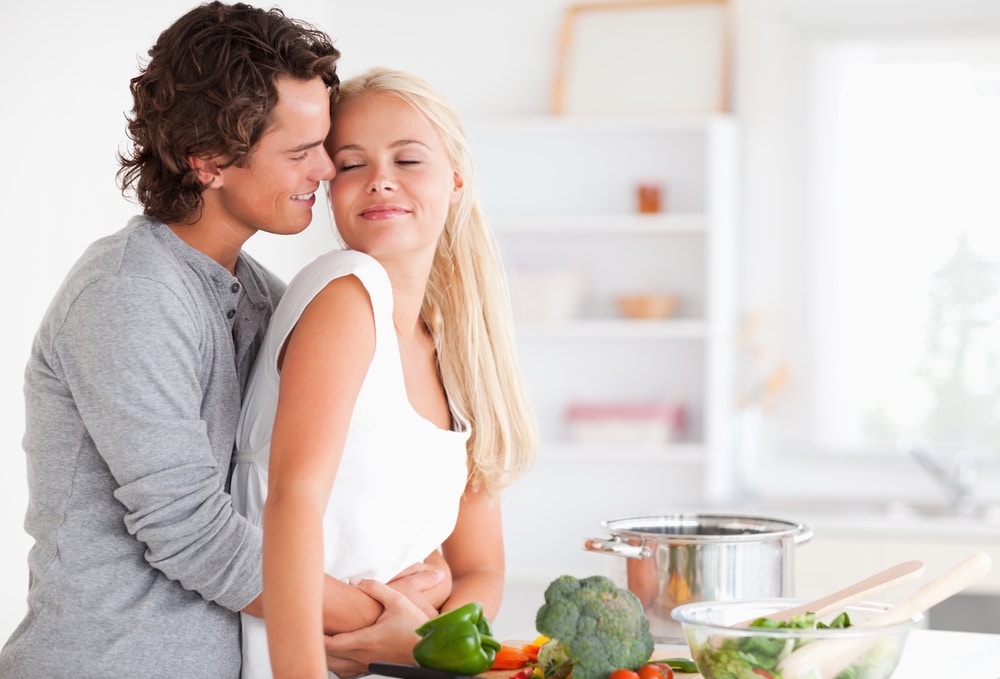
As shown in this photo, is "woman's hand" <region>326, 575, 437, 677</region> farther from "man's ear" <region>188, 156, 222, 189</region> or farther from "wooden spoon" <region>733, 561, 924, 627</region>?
"man's ear" <region>188, 156, 222, 189</region>

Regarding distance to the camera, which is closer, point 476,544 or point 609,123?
point 476,544

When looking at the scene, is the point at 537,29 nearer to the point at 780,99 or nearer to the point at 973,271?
the point at 780,99

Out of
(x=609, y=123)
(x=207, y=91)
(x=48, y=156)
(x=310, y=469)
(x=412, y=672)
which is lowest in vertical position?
(x=412, y=672)

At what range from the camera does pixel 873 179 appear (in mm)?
4551

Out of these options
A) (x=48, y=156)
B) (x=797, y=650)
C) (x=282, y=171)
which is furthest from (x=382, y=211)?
(x=48, y=156)

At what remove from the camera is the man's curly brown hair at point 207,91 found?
1.56 metres

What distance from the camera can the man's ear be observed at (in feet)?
5.26

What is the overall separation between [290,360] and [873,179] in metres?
3.54

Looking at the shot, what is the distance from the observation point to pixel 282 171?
64.5 inches

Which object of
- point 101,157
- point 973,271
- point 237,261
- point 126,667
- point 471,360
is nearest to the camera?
point 126,667

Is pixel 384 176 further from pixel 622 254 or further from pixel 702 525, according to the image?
pixel 622 254

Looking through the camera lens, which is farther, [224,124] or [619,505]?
[619,505]

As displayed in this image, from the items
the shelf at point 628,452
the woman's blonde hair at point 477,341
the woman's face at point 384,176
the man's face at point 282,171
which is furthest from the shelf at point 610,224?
the man's face at point 282,171

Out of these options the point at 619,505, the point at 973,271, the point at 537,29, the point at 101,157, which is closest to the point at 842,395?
the point at 973,271
